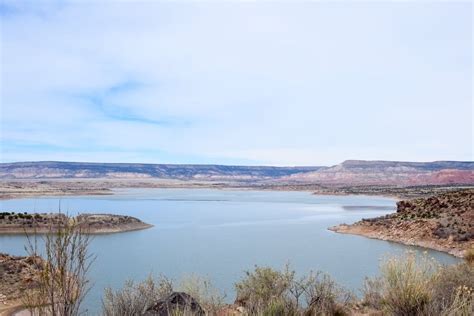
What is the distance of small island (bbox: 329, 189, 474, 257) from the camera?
27875 mm

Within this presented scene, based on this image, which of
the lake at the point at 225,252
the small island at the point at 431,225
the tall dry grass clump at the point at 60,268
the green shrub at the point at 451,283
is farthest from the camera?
the small island at the point at 431,225

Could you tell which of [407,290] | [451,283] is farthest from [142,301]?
[451,283]

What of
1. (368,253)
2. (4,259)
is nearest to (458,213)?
(368,253)

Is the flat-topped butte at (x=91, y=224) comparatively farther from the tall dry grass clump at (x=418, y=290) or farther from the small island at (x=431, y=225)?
the tall dry grass clump at (x=418, y=290)

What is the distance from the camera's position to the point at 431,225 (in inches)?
1213

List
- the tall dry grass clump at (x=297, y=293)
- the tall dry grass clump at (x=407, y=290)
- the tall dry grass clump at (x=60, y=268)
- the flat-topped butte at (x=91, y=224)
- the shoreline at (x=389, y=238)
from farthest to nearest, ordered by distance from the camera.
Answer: the flat-topped butte at (x=91, y=224)
the shoreline at (x=389, y=238)
the tall dry grass clump at (x=297, y=293)
the tall dry grass clump at (x=407, y=290)
the tall dry grass clump at (x=60, y=268)

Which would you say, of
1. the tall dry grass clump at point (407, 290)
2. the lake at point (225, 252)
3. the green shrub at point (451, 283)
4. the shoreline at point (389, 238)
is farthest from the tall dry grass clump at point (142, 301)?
the shoreline at point (389, 238)

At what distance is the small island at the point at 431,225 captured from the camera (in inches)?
1097

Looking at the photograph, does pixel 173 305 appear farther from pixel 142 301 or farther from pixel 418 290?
pixel 418 290

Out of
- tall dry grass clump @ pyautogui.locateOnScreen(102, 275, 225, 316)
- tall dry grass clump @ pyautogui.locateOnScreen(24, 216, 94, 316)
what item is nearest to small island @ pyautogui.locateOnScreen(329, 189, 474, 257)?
tall dry grass clump @ pyautogui.locateOnScreen(102, 275, 225, 316)

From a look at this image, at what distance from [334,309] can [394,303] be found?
2.38m

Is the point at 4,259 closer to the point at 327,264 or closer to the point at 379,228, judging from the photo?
the point at 327,264

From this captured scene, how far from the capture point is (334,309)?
10.1 meters

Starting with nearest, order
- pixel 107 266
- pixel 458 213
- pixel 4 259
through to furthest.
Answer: pixel 4 259
pixel 107 266
pixel 458 213
